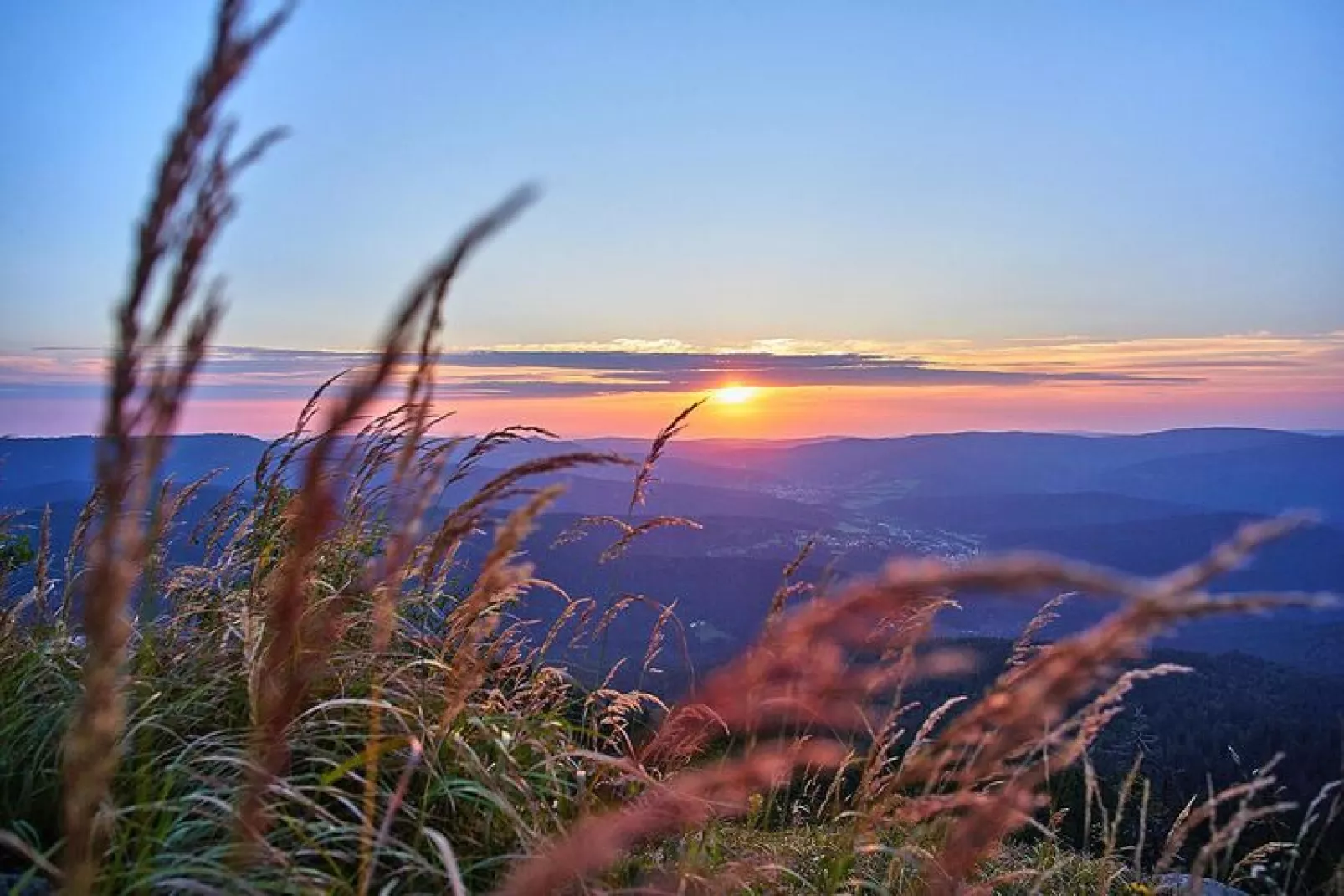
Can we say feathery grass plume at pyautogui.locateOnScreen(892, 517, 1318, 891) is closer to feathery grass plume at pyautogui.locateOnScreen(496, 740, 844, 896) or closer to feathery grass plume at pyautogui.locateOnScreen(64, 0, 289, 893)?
feathery grass plume at pyautogui.locateOnScreen(496, 740, 844, 896)

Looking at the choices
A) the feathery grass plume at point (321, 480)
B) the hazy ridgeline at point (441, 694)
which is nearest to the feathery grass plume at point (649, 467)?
the hazy ridgeline at point (441, 694)

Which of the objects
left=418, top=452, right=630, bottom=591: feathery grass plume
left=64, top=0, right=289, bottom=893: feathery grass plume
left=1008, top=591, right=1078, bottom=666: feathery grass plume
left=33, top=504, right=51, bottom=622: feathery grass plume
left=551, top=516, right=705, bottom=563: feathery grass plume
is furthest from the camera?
left=33, top=504, right=51, bottom=622: feathery grass plume

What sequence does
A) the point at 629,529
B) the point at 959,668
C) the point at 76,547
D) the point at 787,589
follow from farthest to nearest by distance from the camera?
the point at 76,547 → the point at 629,529 → the point at 787,589 → the point at 959,668

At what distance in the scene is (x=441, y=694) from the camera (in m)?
3.01

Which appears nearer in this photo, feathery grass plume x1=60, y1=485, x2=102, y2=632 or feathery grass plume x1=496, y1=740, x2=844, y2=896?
feathery grass plume x1=496, y1=740, x2=844, y2=896

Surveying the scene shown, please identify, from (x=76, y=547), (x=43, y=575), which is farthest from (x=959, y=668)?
(x=76, y=547)

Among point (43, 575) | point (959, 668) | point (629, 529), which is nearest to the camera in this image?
point (959, 668)

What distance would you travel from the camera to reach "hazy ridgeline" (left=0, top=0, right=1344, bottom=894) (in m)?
1.09

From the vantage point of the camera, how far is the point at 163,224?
105 centimetres

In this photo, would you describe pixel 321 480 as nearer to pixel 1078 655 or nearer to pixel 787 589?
pixel 1078 655

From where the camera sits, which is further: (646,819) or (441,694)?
(441,694)

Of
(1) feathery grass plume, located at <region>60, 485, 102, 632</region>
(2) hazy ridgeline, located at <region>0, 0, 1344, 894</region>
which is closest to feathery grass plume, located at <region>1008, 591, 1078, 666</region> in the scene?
(2) hazy ridgeline, located at <region>0, 0, 1344, 894</region>

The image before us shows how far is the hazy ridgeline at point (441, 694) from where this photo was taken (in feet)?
3.59

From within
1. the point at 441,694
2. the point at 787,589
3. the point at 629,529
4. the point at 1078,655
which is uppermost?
the point at 1078,655
